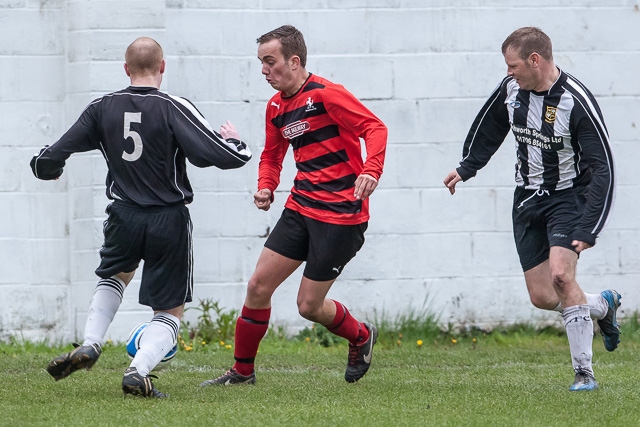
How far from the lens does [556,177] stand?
5.53m

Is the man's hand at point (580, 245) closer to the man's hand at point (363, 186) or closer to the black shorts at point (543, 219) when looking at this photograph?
the black shorts at point (543, 219)

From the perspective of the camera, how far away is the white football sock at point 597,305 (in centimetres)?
580

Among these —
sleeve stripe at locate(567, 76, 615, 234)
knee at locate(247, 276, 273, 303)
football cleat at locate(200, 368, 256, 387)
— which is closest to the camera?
sleeve stripe at locate(567, 76, 615, 234)

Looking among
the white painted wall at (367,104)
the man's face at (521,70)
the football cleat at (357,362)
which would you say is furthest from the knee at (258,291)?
the white painted wall at (367,104)

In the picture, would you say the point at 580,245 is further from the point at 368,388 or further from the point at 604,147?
the point at 368,388

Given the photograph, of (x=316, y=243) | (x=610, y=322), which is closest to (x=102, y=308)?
(x=316, y=243)

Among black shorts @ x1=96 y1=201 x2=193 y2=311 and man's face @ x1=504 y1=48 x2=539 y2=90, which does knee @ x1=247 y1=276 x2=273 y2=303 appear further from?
man's face @ x1=504 y1=48 x2=539 y2=90

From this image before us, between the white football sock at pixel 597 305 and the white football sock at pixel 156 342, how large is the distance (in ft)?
7.61

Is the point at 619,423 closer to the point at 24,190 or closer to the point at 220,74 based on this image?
the point at 220,74

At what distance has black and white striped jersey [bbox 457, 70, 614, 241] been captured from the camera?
5.28m

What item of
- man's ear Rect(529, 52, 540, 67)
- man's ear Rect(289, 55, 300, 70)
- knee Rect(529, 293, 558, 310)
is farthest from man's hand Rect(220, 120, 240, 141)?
knee Rect(529, 293, 558, 310)

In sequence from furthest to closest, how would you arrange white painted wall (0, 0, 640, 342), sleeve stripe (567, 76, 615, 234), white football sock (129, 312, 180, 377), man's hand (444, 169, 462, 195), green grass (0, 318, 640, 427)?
1. white painted wall (0, 0, 640, 342)
2. man's hand (444, 169, 462, 195)
3. sleeve stripe (567, 76, 615, 234)
4. white football sock (129, 312, 180, 377)
5. green grass (0, 318, 640, 427)

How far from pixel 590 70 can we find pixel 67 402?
5077mm

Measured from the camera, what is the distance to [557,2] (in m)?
8.17
